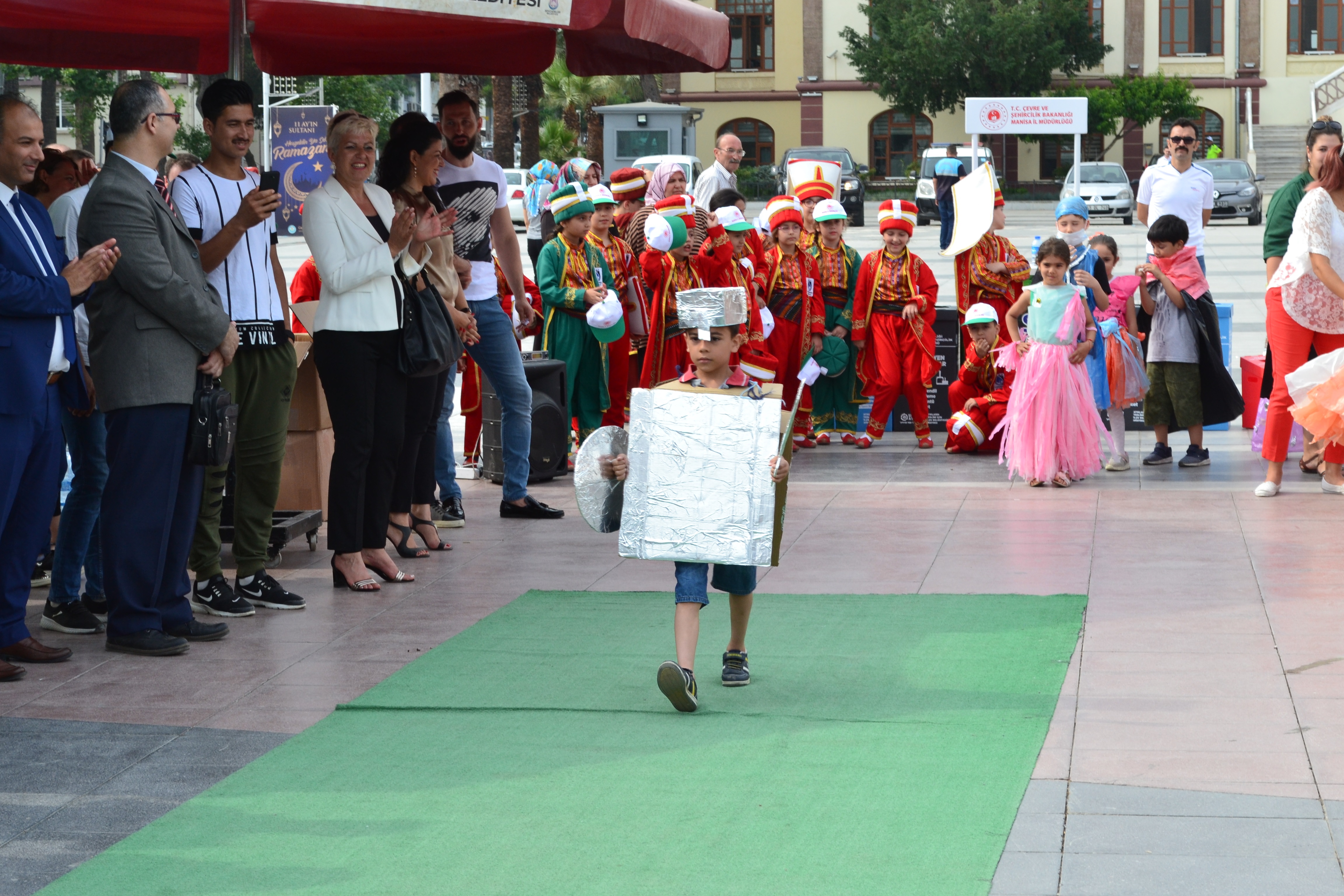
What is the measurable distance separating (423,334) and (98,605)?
1.73 metres

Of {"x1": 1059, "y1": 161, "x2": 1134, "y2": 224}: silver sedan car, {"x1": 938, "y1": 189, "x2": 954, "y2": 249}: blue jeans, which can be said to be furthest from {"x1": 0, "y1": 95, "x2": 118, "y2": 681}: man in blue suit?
{"x1": 1059, "y1": 161, "x2": 1134, "y2": 224}: silver sedan car

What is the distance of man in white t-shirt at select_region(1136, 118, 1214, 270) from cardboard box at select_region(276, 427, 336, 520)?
6.49 metres

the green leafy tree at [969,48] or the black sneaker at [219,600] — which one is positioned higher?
the green leafy tree at [969,48]

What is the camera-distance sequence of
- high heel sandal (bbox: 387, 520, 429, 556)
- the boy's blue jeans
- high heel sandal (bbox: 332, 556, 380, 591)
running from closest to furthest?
the boy's blue jeans, high heel sandal (bbox: 332, 556, 380, 591), high heel sandal (bbox: 387, 520, 429, 556)

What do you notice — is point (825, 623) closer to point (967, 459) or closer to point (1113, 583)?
point (1113, 583)

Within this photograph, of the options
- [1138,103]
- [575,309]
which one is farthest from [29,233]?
[1138,103]

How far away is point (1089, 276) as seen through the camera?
10.2m

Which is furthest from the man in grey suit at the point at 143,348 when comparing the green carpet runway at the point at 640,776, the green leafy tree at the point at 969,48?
the green leafy tree at the point at 969,48

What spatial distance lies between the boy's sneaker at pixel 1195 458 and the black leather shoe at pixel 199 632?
6.37 metres

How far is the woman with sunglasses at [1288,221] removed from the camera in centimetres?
937

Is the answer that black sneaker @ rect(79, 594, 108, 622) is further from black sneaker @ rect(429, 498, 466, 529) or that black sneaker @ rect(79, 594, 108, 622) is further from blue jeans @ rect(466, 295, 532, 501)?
blue jeans @ rect(466, 295, 532, 501)

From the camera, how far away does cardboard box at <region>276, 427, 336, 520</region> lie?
825 cm

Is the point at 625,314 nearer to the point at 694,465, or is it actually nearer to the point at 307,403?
the point at 307,403

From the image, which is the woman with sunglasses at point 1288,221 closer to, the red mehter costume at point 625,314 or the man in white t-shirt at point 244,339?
the red mehter costume at point 625,314
